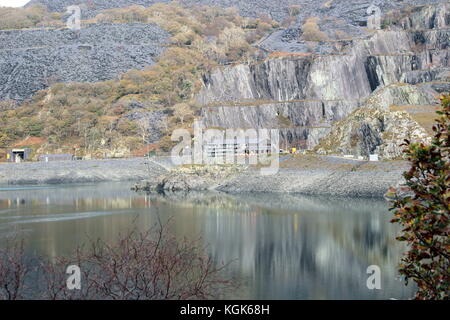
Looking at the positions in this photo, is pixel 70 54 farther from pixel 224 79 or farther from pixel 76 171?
pixel 76 171

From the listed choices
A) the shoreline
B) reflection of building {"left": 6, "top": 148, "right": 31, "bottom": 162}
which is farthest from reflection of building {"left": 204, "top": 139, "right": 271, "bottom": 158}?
reflection of building {"left": 6, "top": 148, "right": 31, "bottom": 162}

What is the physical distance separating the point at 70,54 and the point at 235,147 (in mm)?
68482

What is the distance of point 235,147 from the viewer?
75.7 metres

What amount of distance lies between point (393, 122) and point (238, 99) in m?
38.3

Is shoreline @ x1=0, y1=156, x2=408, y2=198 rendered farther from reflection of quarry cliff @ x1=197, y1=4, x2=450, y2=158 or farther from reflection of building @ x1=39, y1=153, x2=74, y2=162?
reflection of quarry cliff @ x1=197, y1=4, x2=450, y2=158

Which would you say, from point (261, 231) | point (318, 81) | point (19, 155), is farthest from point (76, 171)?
point (261, 231)

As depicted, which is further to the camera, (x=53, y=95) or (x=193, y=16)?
(x=193, y=16)

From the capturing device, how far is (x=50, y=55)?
131 meters

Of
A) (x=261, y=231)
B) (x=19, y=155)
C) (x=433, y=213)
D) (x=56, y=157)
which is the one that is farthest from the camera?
(x=19, y=155)

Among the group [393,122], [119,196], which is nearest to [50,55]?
[119,196]

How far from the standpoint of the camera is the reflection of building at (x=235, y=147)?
75.1 m

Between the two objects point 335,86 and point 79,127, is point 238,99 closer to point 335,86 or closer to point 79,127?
point 335,86

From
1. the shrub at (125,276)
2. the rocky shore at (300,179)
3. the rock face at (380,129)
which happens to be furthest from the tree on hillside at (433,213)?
the rock face at (380,129)

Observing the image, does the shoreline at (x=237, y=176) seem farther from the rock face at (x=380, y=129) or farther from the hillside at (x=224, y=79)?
the hillside at (x=224, y=79)
